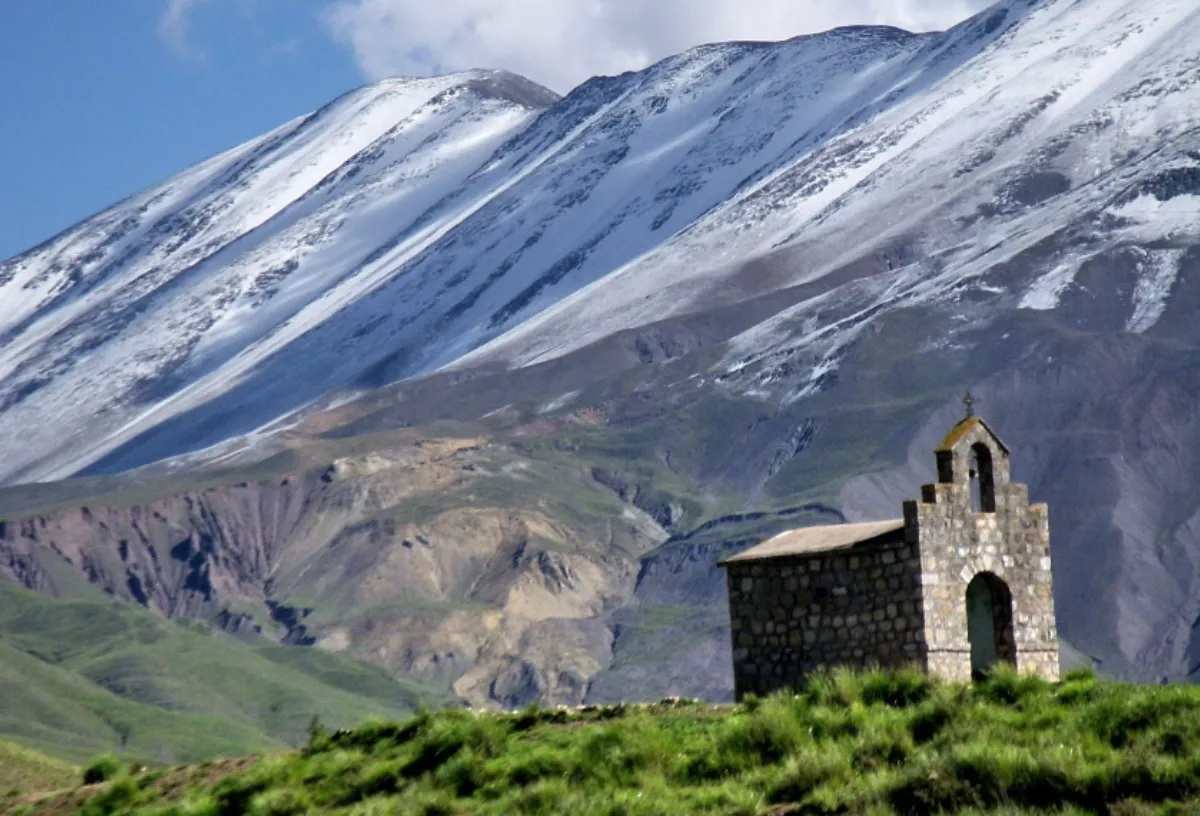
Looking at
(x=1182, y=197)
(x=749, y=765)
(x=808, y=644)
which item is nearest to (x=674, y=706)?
(x=808, y=644)

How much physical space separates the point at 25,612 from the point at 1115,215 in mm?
87545

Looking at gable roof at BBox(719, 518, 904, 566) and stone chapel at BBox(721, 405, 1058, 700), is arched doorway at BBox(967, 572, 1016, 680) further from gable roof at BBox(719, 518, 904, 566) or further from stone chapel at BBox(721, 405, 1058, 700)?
gable roof at BBox(719, 518, 904, 566)

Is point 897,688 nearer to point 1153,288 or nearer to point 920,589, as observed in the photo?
point 920,589

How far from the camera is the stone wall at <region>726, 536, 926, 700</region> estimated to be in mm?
26375

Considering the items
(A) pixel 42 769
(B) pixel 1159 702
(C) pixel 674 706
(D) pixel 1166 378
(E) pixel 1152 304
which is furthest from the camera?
(E) pixel 1152 304

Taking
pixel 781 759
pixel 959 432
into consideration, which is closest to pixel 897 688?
pixel 781 759

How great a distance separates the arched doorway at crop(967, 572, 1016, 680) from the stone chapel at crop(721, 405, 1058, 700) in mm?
11

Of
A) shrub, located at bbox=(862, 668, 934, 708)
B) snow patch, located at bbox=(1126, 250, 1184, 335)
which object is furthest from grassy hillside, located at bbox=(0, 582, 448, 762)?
shrub, located at bbox=(862, 668, 934, 708)

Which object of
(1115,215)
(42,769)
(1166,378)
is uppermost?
(1115,215)

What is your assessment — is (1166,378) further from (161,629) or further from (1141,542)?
(161,629)

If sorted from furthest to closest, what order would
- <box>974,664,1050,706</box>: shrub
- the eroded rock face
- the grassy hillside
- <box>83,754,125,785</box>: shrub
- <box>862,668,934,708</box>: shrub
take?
the eroded rock face
the grassy hillside
<box>83,754,125,785</box>: shrub
<box>862,668,934,708</box>: shrub
<box>974,664,1050,706</box>: shrub

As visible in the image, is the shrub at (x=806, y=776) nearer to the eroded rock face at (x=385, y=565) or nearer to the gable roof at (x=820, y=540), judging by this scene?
the gable roof at (x=820, y=540)

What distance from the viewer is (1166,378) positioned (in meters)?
174

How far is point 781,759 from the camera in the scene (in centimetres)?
2119
